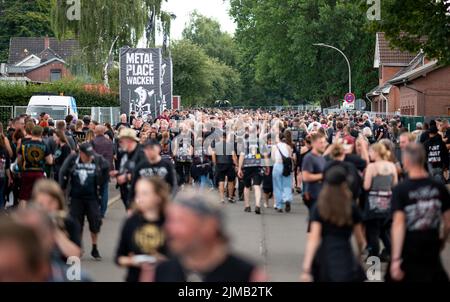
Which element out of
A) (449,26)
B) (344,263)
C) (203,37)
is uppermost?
(203,37)

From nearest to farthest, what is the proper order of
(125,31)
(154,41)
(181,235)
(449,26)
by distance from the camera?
(181,235)
(449,26)
(125,31)
(154,41)

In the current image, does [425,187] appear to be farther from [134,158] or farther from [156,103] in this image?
[156,103]

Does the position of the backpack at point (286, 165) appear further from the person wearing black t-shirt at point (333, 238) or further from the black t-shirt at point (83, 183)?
the person wearing black t-shirt at point (333, 238)

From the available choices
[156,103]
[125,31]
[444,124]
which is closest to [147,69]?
[156,103]

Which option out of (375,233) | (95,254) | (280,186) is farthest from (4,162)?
(375,233)

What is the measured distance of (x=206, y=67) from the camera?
91250 mm

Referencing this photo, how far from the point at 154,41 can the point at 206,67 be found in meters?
27.7

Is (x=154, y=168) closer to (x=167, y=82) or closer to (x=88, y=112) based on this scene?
(x=88, y=112)

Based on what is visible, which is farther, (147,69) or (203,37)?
(203,37)

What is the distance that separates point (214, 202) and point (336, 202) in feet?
11.3

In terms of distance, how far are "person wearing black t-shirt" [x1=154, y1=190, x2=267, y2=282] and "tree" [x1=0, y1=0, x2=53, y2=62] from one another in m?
101

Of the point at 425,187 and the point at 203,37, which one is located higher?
the point at 203,37

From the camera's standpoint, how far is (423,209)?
8.99 metres

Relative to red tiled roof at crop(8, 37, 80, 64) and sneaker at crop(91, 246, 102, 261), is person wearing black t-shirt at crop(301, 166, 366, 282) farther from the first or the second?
red tiled roof at crop(8, 37, 80, 64)
